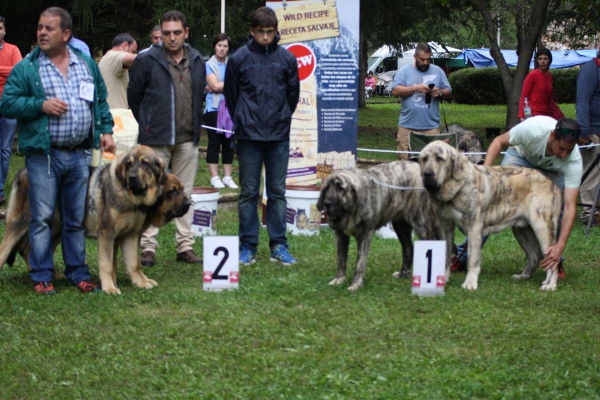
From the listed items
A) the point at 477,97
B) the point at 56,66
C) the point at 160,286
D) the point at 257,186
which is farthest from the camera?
the point at 477,97

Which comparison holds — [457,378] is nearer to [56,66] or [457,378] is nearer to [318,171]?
[56,66]

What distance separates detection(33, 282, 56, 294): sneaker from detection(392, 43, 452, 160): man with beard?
5805 mm

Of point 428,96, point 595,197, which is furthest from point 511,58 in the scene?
point 595,197

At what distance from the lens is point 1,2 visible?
17.9 metres

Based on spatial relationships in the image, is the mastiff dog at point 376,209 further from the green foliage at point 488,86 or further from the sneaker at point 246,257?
the green foliage at point 488,86

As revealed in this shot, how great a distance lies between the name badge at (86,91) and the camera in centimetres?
674

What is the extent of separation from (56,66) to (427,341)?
354 cm

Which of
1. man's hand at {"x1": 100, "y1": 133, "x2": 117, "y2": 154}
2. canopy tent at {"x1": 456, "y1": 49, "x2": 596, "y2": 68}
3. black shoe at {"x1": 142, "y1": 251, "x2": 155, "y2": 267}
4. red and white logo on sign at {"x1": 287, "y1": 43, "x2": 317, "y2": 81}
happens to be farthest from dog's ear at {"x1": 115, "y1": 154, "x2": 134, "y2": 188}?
canopy tent at {"x1": 456, "y1": 49, "x2": 596, "y2": 68}

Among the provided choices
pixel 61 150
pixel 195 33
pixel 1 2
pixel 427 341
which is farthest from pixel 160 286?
pixel 1 2

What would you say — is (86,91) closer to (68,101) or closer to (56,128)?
(68,101)

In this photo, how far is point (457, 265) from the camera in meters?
8.22

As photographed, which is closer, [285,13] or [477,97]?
[285,13]

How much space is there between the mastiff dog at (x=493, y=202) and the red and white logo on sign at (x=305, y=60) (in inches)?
135

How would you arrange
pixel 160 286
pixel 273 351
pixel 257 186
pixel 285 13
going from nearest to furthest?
pixel 273 351, pixel 160 286, pixel 257 186, pixel 285 13
